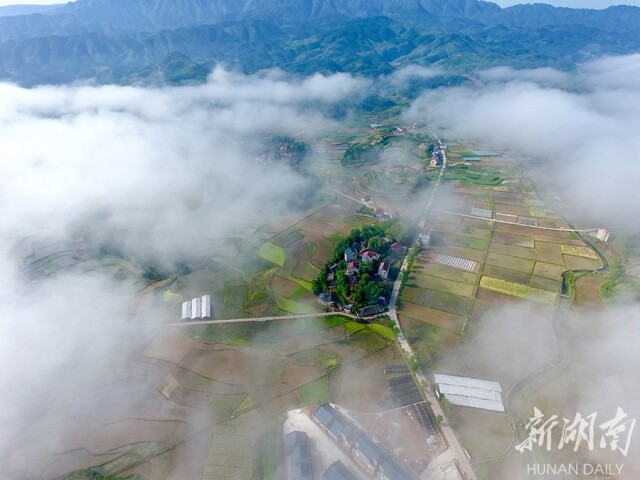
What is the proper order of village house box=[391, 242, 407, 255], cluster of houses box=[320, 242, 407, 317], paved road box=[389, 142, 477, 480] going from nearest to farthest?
1. paved road box=[389, 142, 477, 480]
2. cluster of houses box=[320, 242, 407, 317]
3. village house box=[391, 242, 407, 255]

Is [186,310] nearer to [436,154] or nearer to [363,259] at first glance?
[363,259]

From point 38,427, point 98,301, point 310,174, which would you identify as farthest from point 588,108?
point 38,427

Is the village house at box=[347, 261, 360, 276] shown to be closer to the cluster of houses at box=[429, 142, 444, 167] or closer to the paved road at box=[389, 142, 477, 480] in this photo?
the paved road at box=[389, 142, 477, 480]

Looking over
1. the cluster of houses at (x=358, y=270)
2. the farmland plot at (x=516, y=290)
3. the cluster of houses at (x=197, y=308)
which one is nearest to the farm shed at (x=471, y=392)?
the cluster of houses at (x=358, y=270)

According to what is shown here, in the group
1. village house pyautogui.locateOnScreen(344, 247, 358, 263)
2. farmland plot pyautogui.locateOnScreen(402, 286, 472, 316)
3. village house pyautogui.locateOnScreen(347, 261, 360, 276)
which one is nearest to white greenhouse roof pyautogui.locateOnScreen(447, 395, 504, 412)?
farmland plot pyautogui.locateOnScreen(402, 286, 472, 316)

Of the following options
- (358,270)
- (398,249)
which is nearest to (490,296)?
(398,249)
